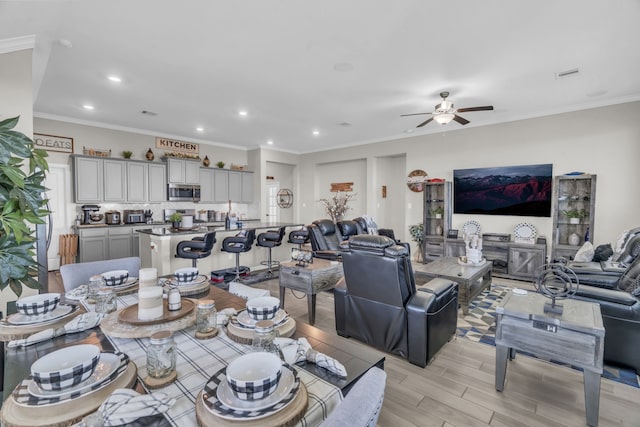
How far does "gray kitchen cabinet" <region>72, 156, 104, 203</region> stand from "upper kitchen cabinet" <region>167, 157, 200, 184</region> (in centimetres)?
132

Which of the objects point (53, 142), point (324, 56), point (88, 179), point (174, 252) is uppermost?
point (324, 56)

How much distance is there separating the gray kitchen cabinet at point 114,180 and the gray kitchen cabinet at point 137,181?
0.25 feet

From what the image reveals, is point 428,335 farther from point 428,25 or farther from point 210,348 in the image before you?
point 428,25

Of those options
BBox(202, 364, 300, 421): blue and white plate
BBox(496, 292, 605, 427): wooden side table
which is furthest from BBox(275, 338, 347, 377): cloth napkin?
BBox(496, 292, 605, 427): wooden side table

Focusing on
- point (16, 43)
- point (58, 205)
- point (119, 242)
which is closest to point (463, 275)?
point (16, 43)

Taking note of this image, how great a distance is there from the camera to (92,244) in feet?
18.9

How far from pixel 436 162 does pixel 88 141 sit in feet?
23.7

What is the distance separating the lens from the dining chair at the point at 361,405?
609 mm

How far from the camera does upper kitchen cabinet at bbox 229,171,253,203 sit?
26.8 feet

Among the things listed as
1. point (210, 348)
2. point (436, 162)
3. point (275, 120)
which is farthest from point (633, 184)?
point (210, 348)

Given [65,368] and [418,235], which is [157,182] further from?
[65,368]

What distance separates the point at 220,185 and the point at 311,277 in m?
5.55

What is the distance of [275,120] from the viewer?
5.96 m

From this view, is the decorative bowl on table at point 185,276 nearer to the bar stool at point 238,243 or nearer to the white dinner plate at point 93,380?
Answer: the white dinner plate at point 93,380
